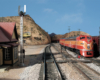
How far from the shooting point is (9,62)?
41.4ft

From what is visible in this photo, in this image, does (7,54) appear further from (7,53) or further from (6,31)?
(6,31)

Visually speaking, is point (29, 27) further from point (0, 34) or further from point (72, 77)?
point (72, 77)

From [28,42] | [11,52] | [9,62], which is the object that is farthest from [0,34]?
[28,42]

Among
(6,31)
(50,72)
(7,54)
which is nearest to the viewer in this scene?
(50,72)

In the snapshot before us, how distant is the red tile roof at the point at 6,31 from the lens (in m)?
12.5

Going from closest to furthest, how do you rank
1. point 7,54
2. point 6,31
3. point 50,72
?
point 50,72
point 7,54
point 6,31

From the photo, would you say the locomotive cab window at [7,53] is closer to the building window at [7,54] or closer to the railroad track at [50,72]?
the building window at [7,54]

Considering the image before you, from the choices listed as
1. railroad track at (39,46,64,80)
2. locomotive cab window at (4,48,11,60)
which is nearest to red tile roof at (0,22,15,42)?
locomotive cab window at (4,48,11,60)

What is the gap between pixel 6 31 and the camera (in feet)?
45.1

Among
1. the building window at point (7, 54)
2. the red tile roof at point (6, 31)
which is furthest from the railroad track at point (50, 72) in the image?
the red tile roof at point (6, 31)

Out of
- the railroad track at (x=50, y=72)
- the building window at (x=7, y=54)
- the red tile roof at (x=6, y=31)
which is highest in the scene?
the red tile roof at (x=6, y=31)

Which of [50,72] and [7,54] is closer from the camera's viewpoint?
[50,72]

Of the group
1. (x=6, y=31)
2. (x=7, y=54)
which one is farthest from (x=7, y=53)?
(x=6, y=31)

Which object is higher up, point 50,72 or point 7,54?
point 7,54
